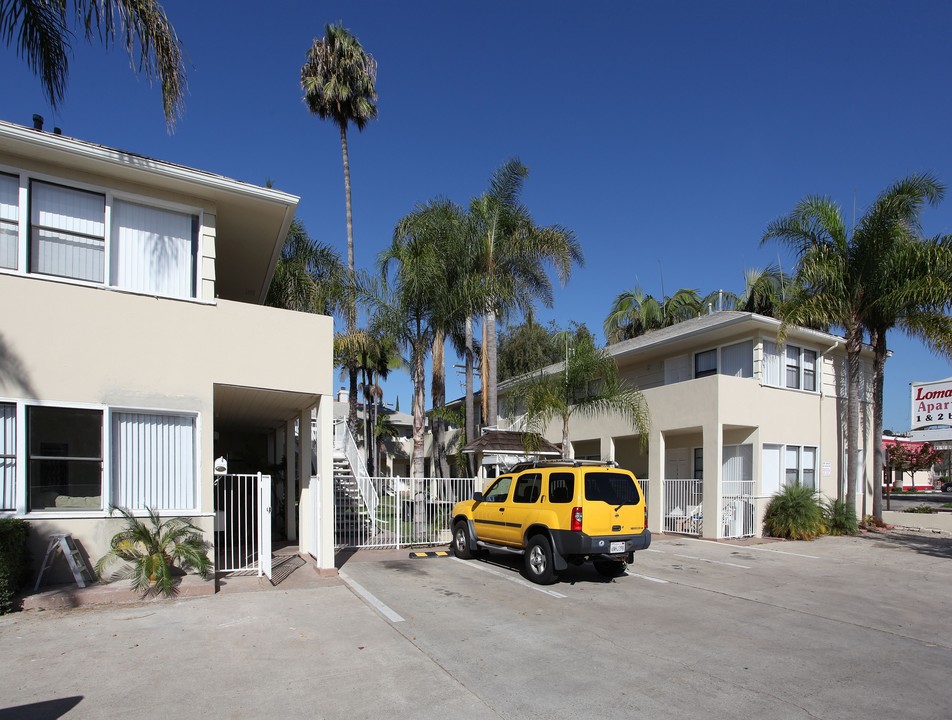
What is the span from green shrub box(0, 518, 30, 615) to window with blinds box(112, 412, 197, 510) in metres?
1.28

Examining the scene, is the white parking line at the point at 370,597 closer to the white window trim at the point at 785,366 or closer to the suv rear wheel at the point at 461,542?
the suv rear wheel at the point at 461,542

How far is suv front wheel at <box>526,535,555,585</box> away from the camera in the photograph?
1074 centimetres

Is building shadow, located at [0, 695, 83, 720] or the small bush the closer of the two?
building shadow, located at [0, 695, 83, 720]

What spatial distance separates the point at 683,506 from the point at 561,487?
34.8 feet

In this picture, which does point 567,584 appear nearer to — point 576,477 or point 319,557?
point 576,477

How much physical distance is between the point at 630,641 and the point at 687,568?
6228mm

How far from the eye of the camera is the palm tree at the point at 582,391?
19.2 meters

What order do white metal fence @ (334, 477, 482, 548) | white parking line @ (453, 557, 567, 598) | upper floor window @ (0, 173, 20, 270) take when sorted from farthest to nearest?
white metal fence @ (334, 477, 482, 548)
white parking line @ (453, 557, 567, 598)
upper floor window @ (0, 173, 20, 270)

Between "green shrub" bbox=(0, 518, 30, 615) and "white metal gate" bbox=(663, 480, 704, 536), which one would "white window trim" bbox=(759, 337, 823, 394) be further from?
"green shrub" bbox=(0, 518, 30, 615)

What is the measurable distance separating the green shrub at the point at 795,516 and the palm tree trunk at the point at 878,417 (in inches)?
136

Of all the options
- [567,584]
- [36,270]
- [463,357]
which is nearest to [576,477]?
[567,584]

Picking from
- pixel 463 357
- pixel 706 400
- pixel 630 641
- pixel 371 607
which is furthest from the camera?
pixel 463 357

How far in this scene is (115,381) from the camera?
9867 millimetres

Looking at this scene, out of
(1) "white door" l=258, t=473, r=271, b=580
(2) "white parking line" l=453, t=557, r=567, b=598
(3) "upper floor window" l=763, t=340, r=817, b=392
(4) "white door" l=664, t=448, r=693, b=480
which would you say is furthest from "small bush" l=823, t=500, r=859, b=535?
(1) "white door" l=258, t=473, r=271, b=580
